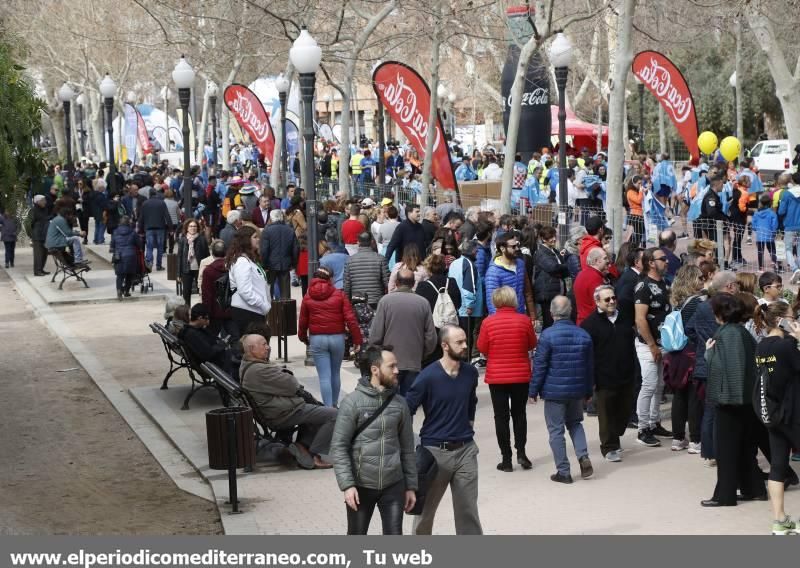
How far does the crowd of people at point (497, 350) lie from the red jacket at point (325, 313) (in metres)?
0.02

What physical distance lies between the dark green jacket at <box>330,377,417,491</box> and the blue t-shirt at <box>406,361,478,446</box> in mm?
879

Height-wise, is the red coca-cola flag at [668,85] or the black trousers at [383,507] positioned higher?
the red coca-cola flag at [668,85]

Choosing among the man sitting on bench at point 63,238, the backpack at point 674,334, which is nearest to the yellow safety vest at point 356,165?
the man sitting on bench at point 63,238

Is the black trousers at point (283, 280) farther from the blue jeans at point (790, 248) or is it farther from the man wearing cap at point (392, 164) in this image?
the man wearing cap at point (392, 164)

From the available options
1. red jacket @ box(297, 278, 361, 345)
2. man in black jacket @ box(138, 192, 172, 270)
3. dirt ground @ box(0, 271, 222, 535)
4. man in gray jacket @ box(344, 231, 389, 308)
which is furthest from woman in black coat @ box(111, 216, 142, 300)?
red jacket @ box(297, 278, 361, 345)

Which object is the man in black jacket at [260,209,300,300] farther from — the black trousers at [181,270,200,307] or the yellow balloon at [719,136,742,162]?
the yellow balloon at [719,136,742,162]

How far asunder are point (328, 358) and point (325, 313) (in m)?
0.53

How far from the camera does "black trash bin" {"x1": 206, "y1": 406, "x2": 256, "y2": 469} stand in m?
10.5

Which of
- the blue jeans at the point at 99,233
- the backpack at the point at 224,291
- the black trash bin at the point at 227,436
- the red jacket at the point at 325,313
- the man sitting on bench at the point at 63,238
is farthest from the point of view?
the blue jeans at the point at 99,233

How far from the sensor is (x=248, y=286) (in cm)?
1471

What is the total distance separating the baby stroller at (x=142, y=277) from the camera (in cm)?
2417

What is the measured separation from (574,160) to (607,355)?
65.0 feet

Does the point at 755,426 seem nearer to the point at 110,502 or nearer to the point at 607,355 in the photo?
the point at 607,355

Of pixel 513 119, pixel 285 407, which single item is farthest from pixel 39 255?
pixel 285 407
